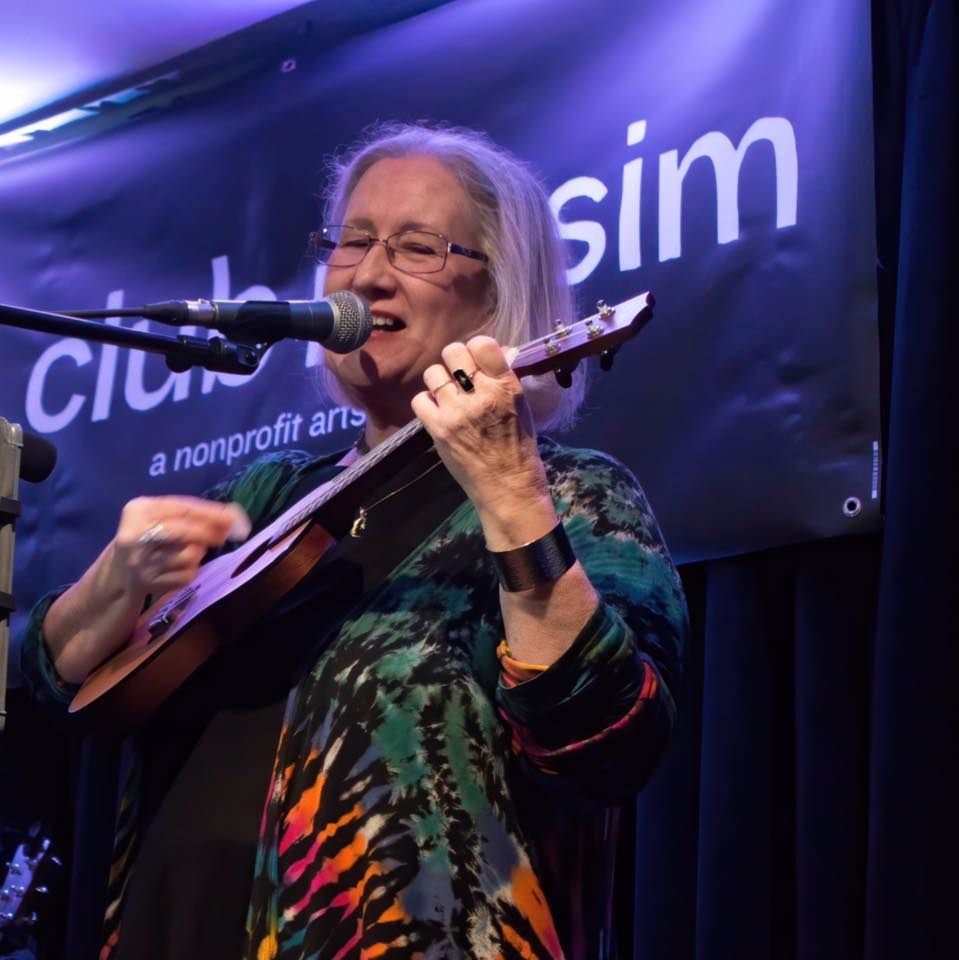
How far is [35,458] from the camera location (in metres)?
1.25

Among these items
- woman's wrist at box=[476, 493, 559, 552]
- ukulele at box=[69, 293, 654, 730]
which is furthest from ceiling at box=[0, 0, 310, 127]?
woman's wrist at box=[476, 493, 559, 552]

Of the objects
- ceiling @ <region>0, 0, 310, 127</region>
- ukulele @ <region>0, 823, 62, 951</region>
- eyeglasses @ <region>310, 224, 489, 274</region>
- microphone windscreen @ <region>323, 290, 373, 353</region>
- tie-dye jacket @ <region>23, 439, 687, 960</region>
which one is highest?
ceiling @ <region>0, 0, 310, 127</region>

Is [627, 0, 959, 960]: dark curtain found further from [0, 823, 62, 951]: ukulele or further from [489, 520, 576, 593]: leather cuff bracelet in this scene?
[0, 823, 62, 951]: ukulele

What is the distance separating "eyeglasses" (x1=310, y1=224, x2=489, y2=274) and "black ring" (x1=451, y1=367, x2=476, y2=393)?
450 mm

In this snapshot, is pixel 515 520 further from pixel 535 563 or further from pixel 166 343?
pixel 166 343

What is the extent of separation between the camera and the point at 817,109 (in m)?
2.13

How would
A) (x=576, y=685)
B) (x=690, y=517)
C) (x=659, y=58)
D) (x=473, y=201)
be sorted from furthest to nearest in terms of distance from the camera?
(x=659, y=58)
(x=690, y=517)
(x=473, y=201)
(x=576, y=685)

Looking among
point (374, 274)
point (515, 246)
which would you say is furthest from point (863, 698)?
point (374, 274)

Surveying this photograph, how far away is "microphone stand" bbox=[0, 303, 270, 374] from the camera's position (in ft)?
4.36

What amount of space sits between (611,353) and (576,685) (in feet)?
1.14

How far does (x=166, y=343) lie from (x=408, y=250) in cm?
48

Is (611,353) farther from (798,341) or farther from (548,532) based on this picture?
(798,341)

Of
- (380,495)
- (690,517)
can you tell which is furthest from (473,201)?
(690,517)

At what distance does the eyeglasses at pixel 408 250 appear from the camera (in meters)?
1.75
